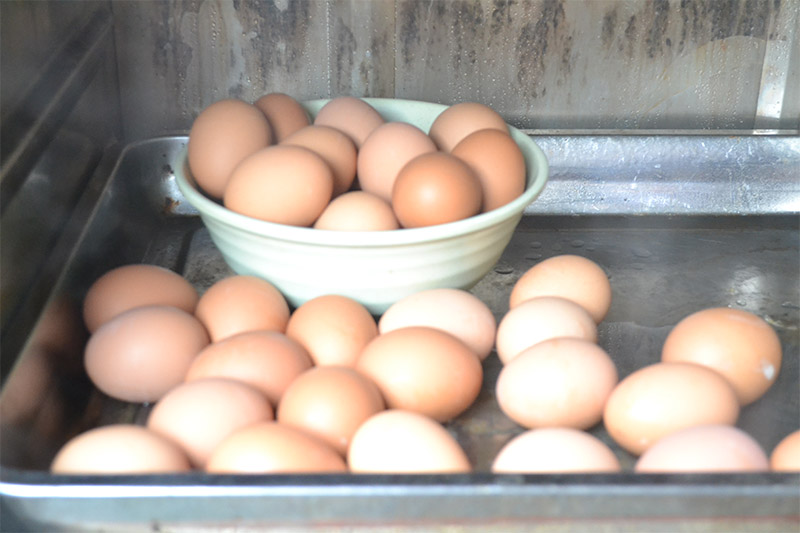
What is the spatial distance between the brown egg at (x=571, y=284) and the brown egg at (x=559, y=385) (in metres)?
0.14

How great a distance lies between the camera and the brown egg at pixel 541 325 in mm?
909

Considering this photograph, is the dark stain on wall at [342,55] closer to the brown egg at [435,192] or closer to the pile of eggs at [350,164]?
the pile of eggs at [350,164]

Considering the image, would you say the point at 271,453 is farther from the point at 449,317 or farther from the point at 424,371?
the point at 449,317

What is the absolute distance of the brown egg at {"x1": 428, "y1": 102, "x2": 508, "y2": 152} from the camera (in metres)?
1.14

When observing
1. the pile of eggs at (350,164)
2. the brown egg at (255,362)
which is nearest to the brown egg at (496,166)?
the pile of eggs at (350,164)

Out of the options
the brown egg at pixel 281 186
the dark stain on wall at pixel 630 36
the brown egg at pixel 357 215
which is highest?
the dark stain on wall at pixel 630 36

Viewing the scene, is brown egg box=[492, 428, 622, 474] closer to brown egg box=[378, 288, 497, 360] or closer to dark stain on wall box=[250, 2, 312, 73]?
brown egg box=[378, 288, 497, 360]

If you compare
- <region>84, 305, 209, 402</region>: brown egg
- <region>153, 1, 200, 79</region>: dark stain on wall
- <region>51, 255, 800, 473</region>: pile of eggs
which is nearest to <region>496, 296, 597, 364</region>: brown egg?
<region>51, 255, 800, 473</region>: pile of eggs

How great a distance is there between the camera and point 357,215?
995 millimetres

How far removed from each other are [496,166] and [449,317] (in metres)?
0.21

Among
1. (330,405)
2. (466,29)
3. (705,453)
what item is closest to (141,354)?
(330,405)

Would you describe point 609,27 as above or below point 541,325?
above

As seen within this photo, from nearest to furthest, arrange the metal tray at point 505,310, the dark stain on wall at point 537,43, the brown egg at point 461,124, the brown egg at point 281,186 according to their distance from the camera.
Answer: the metal tray at point 505,310
the brown egg at point 281,186
the brown egg at point 461,124
the dark stain on wall at point 537,43

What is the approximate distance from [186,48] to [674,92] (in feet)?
2.83
